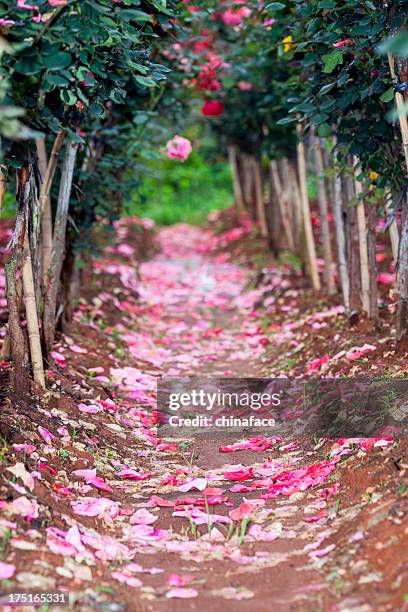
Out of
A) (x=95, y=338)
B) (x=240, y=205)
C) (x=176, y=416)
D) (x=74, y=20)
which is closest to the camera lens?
(x=74, y=20)

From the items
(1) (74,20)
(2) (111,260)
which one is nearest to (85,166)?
(1) (74,20)

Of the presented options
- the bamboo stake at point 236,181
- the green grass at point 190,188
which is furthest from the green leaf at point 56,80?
the green grass at point 190,188

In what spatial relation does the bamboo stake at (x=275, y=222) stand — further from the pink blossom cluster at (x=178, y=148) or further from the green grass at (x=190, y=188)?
the green grass at (x=190, y=188)

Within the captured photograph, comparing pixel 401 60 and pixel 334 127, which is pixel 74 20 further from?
pixel 334 127

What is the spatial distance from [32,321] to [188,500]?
1.36m

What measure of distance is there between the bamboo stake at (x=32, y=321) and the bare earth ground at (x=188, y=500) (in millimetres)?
137

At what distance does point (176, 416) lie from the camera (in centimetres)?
514

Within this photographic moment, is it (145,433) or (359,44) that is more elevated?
(359,44)

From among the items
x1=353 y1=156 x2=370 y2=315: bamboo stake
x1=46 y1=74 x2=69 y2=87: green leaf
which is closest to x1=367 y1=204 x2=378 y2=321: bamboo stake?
x1=353 y1=156 x2=370 y2=315: bamboo stake

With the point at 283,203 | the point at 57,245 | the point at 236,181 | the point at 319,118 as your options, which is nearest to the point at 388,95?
the point at 319,118

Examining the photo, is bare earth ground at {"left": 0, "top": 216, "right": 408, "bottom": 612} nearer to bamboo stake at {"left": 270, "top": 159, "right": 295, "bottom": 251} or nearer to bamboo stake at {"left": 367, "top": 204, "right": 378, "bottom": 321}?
bamboo stake at {"left": 367, "top": 204, "right": 378, "bottom": 321}

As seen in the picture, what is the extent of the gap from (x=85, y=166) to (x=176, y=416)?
1942mm

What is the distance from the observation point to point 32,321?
4.36 metres

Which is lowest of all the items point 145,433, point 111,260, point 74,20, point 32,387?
point 145,433
